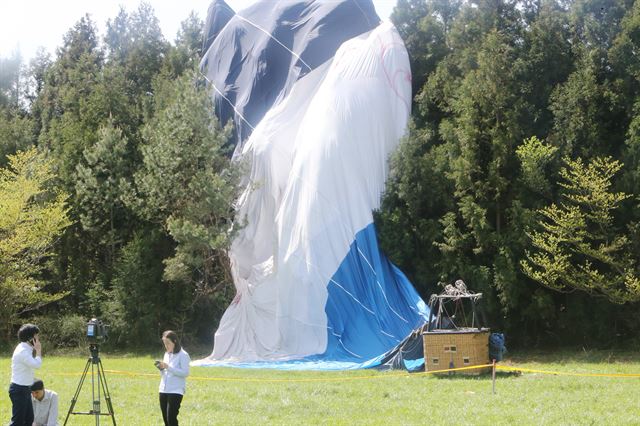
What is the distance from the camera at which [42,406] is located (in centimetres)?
962

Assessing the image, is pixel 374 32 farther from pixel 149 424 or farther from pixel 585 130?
pixel 149 424

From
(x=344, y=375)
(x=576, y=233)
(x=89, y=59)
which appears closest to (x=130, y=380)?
(x=344, y=375)

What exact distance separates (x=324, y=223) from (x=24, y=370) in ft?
44.3

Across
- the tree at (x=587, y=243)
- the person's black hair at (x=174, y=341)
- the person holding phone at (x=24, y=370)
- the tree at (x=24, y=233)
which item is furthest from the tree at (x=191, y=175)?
the person holding phone at (x=24, y=370)

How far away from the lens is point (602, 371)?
58.2 feet

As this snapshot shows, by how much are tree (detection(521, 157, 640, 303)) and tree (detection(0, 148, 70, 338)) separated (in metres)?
15.1

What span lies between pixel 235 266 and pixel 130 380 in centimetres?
721

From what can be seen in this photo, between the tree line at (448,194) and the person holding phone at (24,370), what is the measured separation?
13.5 meters

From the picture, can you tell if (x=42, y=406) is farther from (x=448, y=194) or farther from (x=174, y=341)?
(x=448, y=194)

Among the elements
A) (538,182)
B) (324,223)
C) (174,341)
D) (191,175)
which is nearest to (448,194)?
(538,182)

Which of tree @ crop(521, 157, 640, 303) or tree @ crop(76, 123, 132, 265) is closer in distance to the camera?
tree @ crop(521, 157, 640, 303)

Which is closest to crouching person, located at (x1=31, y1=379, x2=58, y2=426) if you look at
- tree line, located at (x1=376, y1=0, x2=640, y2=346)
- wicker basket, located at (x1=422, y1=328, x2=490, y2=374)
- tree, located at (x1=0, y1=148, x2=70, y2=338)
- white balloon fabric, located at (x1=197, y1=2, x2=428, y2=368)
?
wicker basket, located at (x1=422, y1=328, x2=490, y2=374)

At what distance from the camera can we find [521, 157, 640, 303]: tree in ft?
67.7

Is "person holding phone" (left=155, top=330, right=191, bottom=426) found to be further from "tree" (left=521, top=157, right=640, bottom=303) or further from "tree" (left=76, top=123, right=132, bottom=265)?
"tree" (left=76, top=123, right=132, bottom=265)
